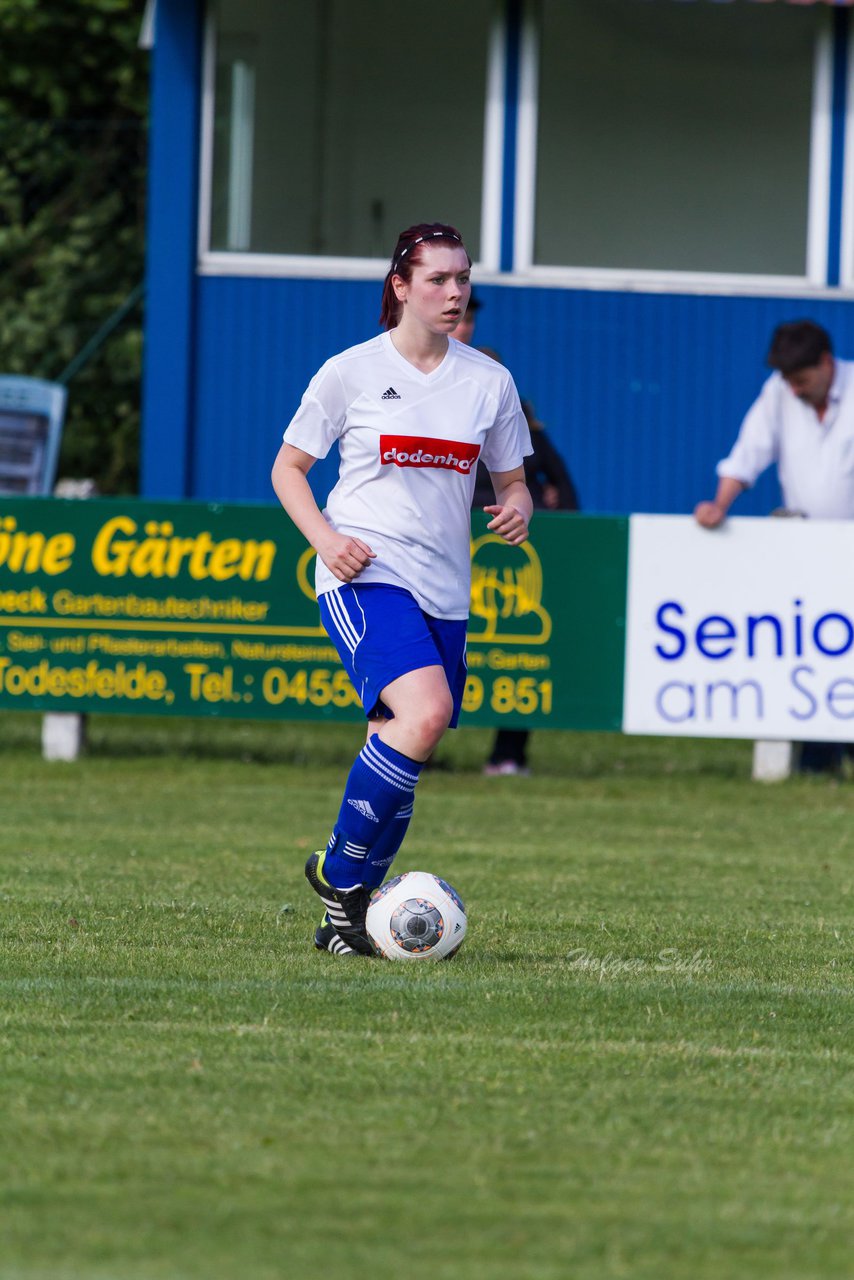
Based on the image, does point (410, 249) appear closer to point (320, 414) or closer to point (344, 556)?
point (320, 414)

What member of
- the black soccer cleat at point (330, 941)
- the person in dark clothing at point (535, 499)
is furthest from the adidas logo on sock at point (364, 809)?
the person in dark clothing at point (535, 499)

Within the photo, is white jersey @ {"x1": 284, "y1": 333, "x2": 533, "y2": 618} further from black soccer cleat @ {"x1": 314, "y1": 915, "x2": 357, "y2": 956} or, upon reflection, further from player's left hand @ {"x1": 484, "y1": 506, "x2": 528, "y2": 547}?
black soccer cleat @ {"x1": 314, "y1": 915, "x2": 357, "y2": 956}

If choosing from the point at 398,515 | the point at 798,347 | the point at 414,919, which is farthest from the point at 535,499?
the point at 414,919

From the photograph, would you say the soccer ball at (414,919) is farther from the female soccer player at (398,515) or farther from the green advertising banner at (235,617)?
the green advertising banner at (235,617)

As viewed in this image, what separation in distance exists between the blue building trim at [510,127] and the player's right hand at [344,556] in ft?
34.8

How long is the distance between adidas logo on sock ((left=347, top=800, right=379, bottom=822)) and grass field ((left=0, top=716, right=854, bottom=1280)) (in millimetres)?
390

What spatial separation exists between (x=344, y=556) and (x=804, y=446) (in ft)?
21.3

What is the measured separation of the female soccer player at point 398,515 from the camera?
225 inches

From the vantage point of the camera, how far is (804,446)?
11.6 m

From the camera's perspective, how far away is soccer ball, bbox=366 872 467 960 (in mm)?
5797

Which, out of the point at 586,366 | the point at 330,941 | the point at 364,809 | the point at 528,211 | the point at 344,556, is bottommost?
the point at 330,941

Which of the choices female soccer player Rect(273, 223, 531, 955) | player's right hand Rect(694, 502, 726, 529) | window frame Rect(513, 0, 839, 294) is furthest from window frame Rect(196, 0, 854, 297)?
female soccer player Rect(273, 223, 531, 955)

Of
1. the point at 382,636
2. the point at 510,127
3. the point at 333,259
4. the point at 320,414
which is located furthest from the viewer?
the point at 333,259

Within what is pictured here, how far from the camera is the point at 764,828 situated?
391 inches
